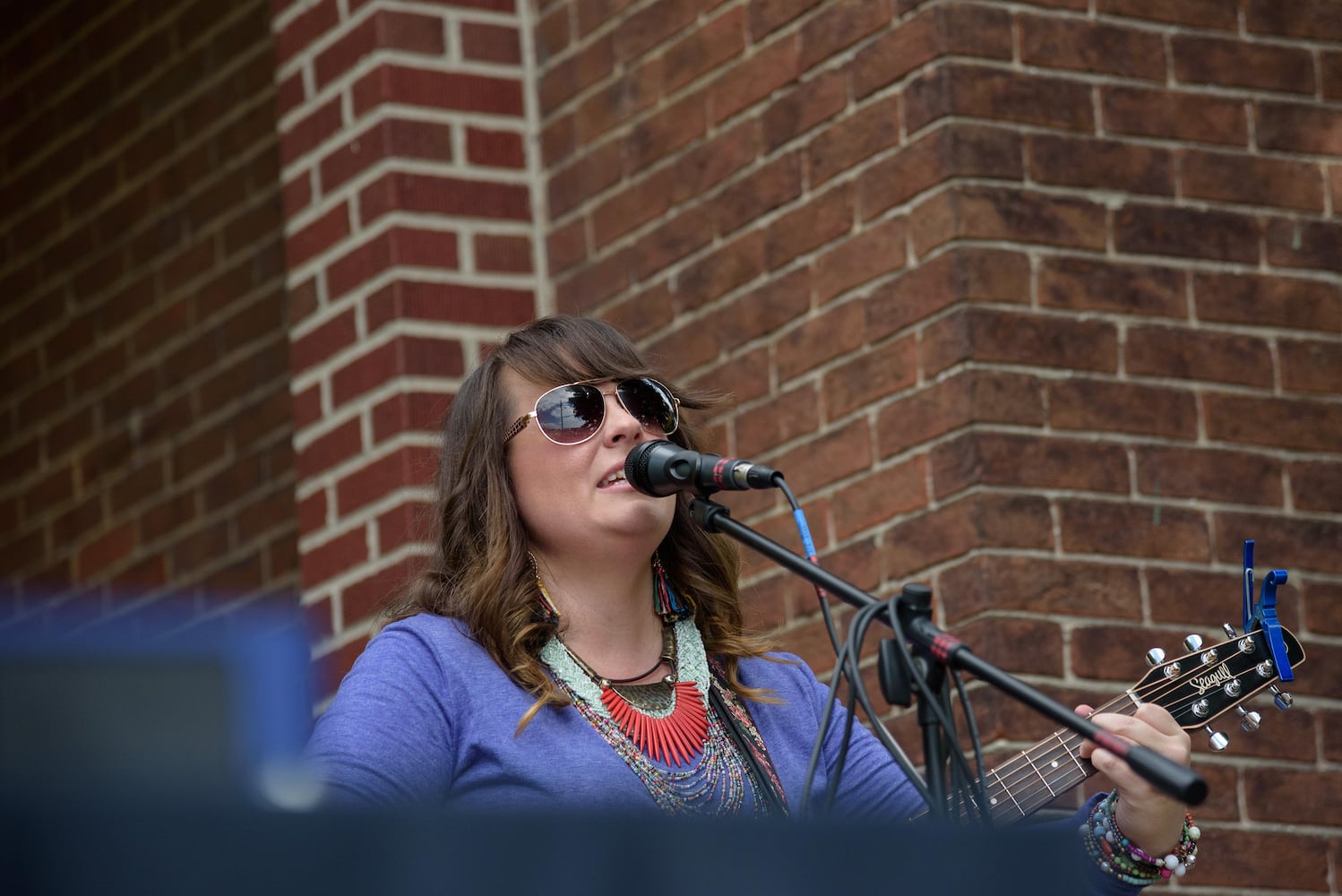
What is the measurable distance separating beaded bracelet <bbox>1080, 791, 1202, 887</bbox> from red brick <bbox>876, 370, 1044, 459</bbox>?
1.22m

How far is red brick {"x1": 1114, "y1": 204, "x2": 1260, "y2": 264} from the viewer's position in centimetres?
409

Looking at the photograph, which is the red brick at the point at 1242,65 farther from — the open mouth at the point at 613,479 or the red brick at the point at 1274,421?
the open mouth at the point at 613,479

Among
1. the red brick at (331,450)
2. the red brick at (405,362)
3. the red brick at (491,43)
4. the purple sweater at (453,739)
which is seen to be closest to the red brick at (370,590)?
the red brick at (331,450)

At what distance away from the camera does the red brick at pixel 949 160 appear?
3967 mm

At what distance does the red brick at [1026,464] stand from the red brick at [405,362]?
1.25m

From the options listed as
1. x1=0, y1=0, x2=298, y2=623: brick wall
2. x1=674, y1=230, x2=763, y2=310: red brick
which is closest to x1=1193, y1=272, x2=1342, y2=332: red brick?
x1=674, y1=230, x2=763, y2=310: red brick

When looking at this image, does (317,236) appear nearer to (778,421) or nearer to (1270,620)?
(778,421)

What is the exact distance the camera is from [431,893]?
4.37 ft

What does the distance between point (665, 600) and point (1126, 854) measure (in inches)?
33.1

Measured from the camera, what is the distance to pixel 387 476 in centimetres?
459

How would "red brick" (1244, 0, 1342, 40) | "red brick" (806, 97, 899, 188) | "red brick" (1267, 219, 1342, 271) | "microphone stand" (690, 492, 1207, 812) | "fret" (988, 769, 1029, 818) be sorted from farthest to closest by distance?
"red brick" (1244, 0, 1342, 40)
"red brick" (1267, 219, 1342, 271)
"red brick" (806, 97, 899, 188)
"fret" (988, 769, 1029, 818)
"microphone stand" (690, 492, 1207, 812)

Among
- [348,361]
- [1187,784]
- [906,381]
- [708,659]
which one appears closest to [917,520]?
[906,381]

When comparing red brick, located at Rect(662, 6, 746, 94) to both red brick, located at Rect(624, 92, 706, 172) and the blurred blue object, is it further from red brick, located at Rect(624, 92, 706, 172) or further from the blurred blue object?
the blurred blue object

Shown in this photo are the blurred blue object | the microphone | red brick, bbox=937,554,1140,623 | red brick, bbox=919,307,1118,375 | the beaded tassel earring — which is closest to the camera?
the blurred blue object
